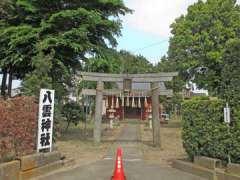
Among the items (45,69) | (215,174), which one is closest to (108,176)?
(215,174)

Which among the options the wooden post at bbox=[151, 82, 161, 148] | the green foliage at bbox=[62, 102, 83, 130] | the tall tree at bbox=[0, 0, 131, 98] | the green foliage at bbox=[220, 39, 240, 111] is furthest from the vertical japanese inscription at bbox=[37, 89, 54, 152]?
the green foliage at bbox=[62, 102, 83, 130]

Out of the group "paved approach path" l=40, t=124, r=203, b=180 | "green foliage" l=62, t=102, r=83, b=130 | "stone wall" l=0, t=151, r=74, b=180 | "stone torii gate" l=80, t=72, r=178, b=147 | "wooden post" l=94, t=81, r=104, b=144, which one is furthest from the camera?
"green foliage" l=62, t=102, r=83, b=130

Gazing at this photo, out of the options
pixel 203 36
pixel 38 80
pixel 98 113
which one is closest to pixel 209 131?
pixel 38 80

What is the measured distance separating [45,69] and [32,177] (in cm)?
401

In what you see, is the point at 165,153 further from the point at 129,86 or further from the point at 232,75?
the point at 232,75

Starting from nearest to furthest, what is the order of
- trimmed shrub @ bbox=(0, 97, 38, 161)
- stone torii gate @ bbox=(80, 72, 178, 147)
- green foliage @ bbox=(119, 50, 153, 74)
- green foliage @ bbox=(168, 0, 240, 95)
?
trimmed shrub @ bbox=(0, 97, 38, 161) → stone torii gate @ bbox=(80, 72, 178, 147) → green foliage @ bbox=(168, 0, 240, 95) → green foliage @ bbox=(119, 50, 153, 74)

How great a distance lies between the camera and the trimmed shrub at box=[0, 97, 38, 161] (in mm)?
8922

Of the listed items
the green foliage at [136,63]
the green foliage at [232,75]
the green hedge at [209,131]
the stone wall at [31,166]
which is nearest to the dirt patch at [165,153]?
the green hedge at [209,131]

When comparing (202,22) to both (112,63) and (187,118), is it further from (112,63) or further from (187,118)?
(187,118)

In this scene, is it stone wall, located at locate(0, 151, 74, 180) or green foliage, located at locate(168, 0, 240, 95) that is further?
green foliage, located at locate(168, 0, 240, 95)

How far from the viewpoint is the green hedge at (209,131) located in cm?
913

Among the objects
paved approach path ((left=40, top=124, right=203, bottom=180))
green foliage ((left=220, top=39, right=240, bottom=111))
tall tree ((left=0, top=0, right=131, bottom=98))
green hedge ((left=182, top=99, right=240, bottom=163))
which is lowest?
paved approach path ((left=40, top=124, right=203, bottom=180))

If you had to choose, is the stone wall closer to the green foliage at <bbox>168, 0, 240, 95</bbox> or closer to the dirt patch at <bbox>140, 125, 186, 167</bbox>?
the dirt patch at <bbox>140, 125, 186, 167</bbox>

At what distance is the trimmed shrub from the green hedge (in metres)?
4.67
